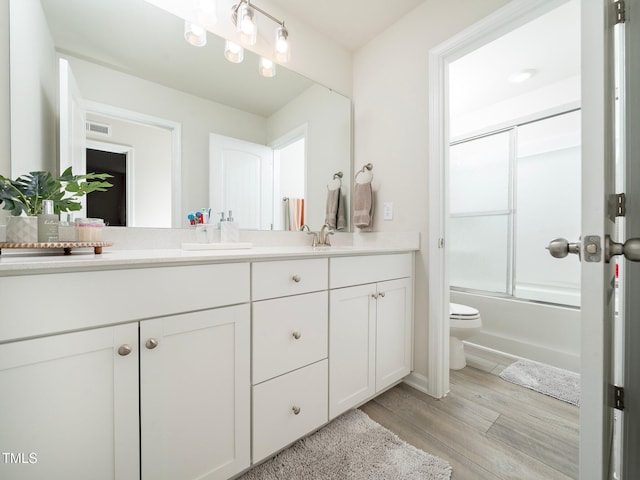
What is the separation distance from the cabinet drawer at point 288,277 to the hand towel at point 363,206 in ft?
2.56

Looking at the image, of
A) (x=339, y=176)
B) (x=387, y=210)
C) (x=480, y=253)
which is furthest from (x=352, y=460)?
(x=480, y=253)

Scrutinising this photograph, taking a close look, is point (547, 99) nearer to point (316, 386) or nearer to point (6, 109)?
point (316, 386)

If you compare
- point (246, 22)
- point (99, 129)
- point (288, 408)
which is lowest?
point (288, 408)

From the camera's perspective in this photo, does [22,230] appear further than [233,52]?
No

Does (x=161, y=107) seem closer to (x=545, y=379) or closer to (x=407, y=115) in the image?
(x=407, y=115)

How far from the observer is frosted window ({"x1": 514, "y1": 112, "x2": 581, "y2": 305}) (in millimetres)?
2381

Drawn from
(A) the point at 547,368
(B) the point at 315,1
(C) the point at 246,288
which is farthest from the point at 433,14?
(A) the point at 547,368

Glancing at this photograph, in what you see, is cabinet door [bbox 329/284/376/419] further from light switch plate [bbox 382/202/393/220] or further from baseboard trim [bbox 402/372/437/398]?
light switch plate [bbox 382/202/393/220]

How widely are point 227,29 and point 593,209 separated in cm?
182

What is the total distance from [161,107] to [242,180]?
52 cm

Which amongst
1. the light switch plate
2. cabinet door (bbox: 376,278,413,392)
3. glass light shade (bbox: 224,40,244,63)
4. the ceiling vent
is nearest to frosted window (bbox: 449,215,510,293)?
the light switch plate

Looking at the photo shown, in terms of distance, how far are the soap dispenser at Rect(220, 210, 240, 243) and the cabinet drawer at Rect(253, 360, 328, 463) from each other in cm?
74

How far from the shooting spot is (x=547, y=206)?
2488 millimetres

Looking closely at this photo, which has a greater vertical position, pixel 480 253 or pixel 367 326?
pixel 480 253
